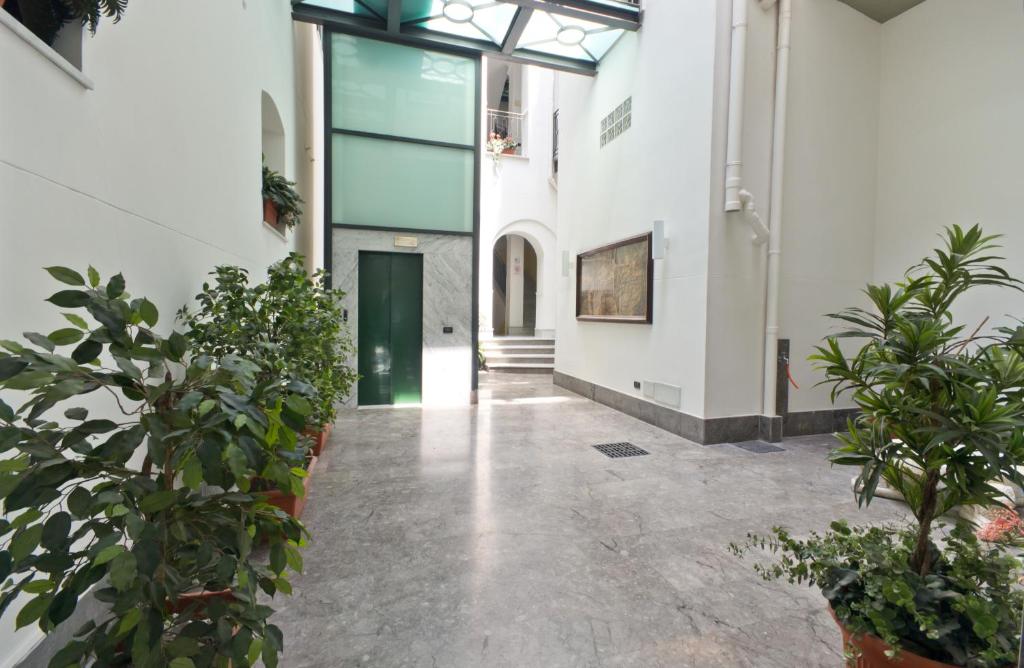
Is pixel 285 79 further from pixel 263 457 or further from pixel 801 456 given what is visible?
pixel 801 456

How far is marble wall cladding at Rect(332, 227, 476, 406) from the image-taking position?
582 centimetres

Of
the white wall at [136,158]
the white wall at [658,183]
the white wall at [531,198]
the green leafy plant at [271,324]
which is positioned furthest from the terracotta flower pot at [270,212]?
the white wall at [531,198]

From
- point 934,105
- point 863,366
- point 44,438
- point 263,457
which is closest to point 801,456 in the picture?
point 863,366

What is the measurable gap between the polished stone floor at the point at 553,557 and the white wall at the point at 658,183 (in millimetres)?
1202

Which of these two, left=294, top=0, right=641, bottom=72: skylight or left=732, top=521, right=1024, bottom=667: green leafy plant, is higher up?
left=294, top=0, right=641, bottom=72: skylight

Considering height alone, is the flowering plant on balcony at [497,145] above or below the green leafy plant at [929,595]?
above

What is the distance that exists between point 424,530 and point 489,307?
8.52m

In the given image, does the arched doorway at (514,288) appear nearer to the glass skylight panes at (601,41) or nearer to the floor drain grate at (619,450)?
the glass skylight panes at (601,41)

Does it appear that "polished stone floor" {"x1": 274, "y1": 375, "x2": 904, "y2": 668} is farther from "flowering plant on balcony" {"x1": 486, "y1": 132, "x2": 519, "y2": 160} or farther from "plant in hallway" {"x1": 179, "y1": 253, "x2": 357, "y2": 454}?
"flowering plant on balcony" {"x1": 486, "y1": 132, "x2": 519, "y2": 160}

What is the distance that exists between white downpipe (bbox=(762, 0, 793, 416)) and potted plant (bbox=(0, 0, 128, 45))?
470cm

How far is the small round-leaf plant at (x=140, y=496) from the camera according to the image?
76cm

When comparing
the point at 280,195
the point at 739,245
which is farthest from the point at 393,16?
the point at 739,245

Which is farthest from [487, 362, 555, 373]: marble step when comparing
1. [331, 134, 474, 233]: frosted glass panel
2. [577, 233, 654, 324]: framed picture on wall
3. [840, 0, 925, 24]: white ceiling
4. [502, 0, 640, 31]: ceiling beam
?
[840, 0, 925, 24]: white ceiling

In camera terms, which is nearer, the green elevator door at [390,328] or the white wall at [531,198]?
the green elevator door at [390,328]
